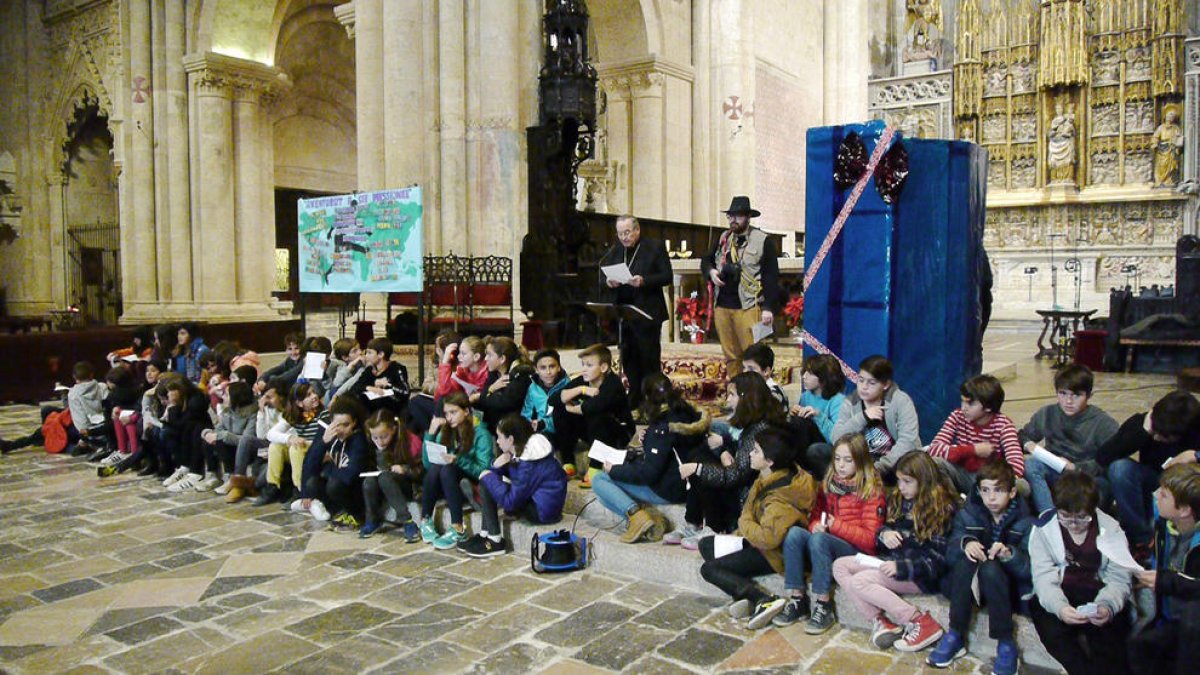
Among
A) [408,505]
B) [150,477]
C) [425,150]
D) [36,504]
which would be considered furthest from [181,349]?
[408,505]

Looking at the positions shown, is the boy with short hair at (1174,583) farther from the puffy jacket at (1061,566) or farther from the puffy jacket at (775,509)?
the puffy jacket at (775,509)

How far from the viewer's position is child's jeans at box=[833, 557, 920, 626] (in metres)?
3.93

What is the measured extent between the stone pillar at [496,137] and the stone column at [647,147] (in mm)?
4928

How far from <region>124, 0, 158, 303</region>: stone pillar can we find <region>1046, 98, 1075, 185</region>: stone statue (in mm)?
17683

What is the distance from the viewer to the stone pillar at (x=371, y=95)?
12203 mm

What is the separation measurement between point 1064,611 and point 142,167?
1795 cm

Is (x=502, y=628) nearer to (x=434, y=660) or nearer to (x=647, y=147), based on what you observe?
(x=434, y=660)

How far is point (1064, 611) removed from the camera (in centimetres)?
341

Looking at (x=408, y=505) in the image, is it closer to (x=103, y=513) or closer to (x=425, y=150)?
(x=103, y=513)

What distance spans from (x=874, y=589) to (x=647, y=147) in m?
13.5

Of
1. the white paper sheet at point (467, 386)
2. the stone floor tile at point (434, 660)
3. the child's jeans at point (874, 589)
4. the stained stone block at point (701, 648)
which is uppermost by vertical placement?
the white paper sheet at point (467, 386)

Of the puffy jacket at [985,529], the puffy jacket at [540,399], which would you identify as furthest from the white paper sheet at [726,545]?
the puffy jacket at [540,399]

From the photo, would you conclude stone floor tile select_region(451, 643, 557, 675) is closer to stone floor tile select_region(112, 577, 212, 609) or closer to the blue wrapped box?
stone floor tile select_region(112, 577, 212, 609)

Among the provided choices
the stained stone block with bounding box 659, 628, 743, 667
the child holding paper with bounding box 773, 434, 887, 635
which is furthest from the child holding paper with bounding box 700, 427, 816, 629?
the stained stone block with bounding box 659, 628, 743, 667
